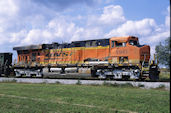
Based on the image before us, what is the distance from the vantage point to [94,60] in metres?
19.2

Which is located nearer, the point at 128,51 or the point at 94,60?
the point at 128,51

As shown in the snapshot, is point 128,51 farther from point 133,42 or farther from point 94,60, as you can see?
point 94,60

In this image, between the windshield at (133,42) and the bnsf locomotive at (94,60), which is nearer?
the bnsf locomotive at (94,60)

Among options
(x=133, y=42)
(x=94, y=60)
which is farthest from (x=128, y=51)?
(x=94, y=60)

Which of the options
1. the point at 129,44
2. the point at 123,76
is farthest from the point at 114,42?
the point at 123,76

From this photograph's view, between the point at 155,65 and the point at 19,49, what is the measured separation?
16.5 metres

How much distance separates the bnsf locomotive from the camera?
55.9ft

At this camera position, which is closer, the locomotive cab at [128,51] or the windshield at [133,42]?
the locomotive cab at [128,51]

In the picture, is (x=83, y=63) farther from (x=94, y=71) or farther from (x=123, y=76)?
(x=123, y=76)

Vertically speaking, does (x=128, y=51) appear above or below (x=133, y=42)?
below

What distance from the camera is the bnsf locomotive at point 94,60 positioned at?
17031 mm

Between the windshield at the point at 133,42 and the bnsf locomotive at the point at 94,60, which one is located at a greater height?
the windshield at the point at 133,42

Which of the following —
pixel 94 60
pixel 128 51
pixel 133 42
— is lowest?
pixel 94 60

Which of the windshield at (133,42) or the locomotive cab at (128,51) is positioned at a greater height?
the windshield at (133,42)
